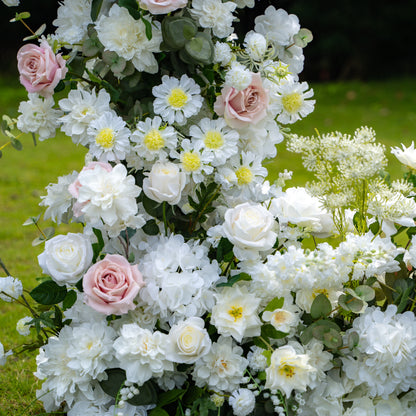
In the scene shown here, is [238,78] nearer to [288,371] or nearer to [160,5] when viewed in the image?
[160,5]

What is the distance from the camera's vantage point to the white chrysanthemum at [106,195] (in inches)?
62.3

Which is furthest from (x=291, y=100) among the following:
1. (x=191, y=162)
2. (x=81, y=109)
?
(x=81, y=109)

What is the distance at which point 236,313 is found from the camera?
1.70 metres

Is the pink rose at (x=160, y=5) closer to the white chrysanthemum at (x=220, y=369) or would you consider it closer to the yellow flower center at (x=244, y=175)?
the yellow flower center at (x=244, y=175)

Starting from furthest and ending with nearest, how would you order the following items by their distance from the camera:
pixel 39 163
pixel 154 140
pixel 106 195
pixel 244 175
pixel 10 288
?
1. pixel 39 163
2. pixel 10 288
3. pixel 244 175
4. pixel 154 140
5. pixel 106 195

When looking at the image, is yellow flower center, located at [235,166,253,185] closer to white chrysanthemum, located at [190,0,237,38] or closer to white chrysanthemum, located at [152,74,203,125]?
white chrysanthemum, located at [152,74,203,125]

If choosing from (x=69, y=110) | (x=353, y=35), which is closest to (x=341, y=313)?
(x=69, y=110)

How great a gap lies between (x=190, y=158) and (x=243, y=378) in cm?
59

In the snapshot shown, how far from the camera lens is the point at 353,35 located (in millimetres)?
10086

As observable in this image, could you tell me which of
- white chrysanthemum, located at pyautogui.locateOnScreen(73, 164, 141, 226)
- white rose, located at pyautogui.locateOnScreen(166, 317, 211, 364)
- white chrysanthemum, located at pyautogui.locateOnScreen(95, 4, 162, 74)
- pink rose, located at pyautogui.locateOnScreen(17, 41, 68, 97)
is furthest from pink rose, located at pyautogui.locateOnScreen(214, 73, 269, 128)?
white rose, located at pyautogui.locateOnScreen(166, 317, 211, 364)

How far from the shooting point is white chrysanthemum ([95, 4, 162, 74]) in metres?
1.72

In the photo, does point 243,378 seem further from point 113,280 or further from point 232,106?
point 232,106

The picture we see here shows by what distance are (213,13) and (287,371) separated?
38.7 inches

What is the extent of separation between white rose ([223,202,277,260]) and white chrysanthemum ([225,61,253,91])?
33cm
